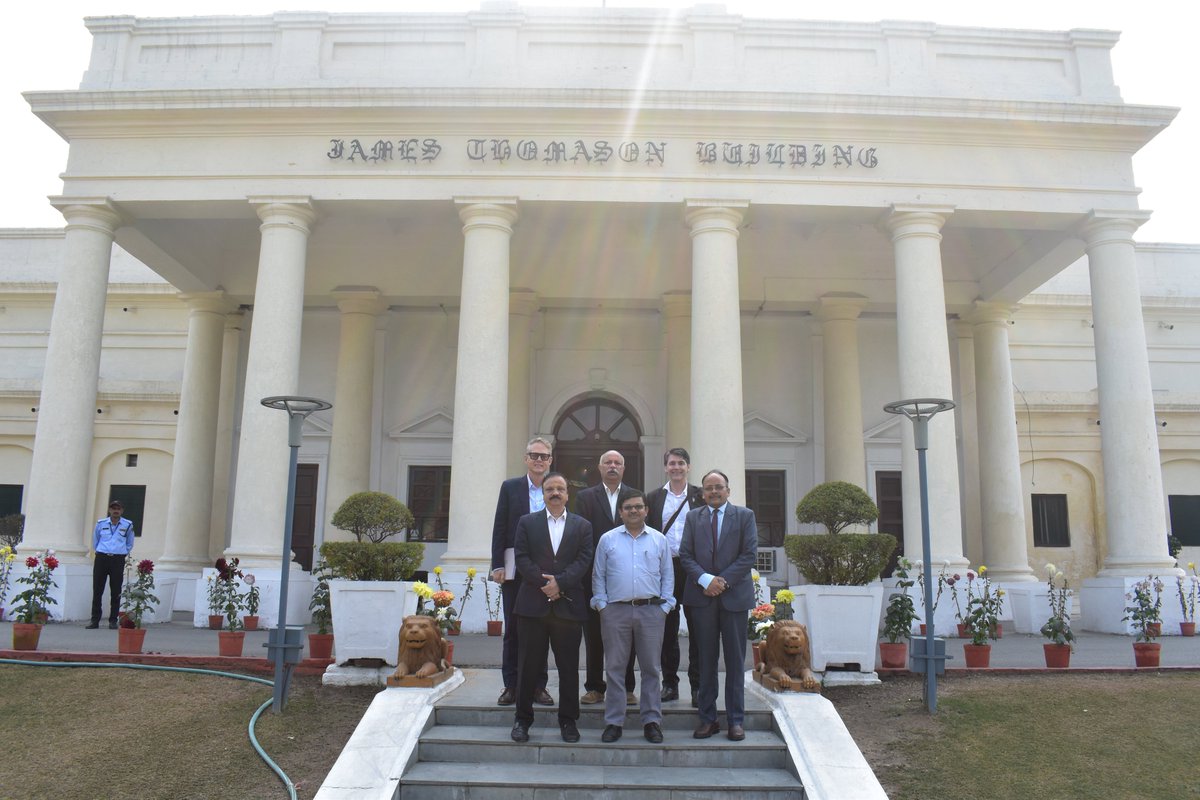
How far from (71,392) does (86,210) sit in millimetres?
3231

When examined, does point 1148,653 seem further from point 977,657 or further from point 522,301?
point 522,301

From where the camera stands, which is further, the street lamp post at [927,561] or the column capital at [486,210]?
the column capital at [486,210]

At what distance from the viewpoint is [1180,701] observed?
8875 mm

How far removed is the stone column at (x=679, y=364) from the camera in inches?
815

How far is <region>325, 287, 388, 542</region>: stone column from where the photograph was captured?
20.5m

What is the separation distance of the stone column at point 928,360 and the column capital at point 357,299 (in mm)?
11289

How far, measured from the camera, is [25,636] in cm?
1067

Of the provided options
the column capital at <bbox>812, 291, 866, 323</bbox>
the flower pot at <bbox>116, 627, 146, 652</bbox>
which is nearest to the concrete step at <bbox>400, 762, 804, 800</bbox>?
the flower pot at <bbox>116, 627, 146, 652</bbox>

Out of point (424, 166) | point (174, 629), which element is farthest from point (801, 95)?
point (174, 629)

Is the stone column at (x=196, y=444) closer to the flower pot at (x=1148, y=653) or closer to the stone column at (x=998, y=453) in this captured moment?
the stone column at (x=998, y=453)

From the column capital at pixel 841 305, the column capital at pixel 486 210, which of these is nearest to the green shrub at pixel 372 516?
the column capital at pixel 486 210

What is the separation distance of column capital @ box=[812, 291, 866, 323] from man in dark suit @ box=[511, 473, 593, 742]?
48.3 ft

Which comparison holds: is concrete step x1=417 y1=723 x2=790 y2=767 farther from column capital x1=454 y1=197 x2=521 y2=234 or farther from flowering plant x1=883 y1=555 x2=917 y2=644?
column capital x1=454 y1=197 x2=521 y2=234

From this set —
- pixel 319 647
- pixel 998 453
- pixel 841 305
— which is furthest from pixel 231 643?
pixel 998 453
